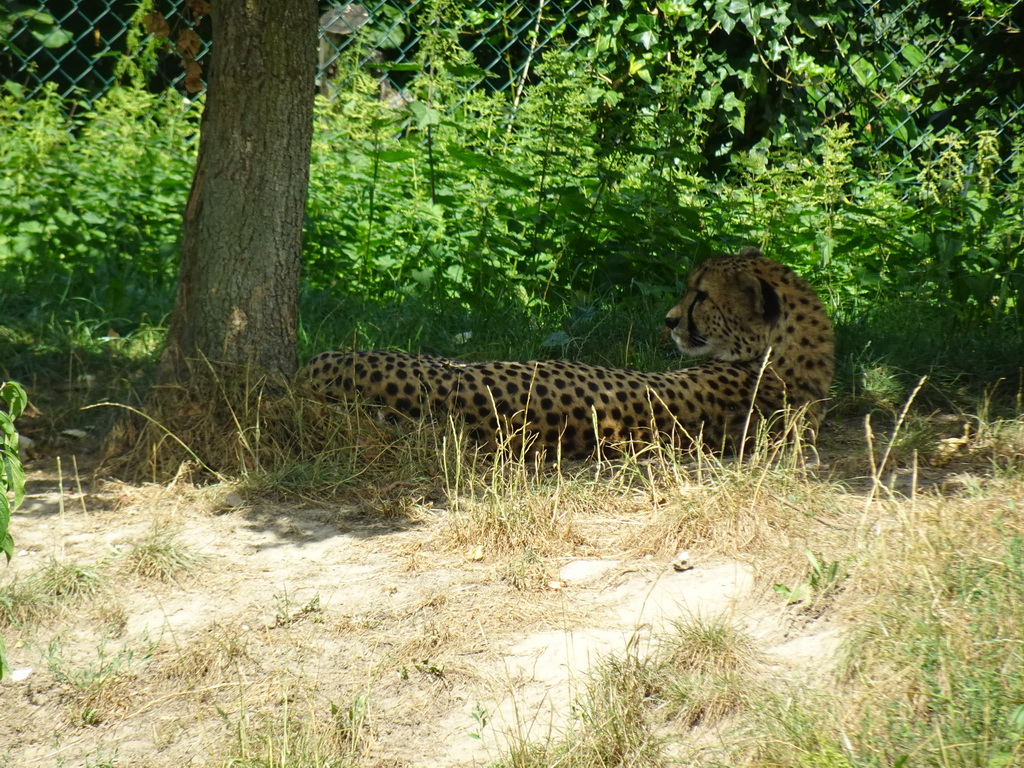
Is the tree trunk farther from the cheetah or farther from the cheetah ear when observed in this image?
the cheetah ear

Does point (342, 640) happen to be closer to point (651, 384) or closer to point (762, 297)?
point (651, 384)

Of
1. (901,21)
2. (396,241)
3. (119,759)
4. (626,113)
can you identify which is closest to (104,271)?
(396,241)

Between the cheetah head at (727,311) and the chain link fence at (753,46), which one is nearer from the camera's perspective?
the cheetah head at (727,311)

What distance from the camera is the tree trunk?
400 cm

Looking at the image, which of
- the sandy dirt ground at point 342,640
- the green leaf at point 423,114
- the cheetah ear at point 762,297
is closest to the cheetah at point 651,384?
the cheetah ear at point 762,297

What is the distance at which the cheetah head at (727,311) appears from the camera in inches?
183

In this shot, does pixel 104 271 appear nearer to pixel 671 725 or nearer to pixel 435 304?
pixel 435 304

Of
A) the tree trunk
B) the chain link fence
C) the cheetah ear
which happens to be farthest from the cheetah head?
the chain link fence

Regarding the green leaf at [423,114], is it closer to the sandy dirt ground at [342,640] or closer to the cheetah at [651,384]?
the cheetah at [651,384]

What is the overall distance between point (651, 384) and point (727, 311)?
1.92 ft

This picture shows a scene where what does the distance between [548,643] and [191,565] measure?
1121mm

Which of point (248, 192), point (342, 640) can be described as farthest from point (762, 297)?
point (342, 640)

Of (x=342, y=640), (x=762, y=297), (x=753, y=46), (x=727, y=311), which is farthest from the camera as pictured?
(x=753, y=46)

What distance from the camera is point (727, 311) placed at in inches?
187
